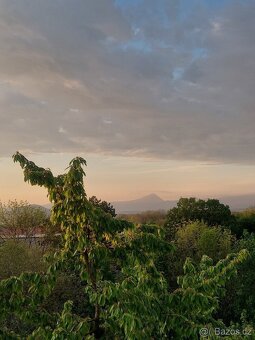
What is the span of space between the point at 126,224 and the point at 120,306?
71.5 inches

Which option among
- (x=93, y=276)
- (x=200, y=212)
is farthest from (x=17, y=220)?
(x=93, y=276)

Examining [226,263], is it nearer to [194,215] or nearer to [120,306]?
[120,306]

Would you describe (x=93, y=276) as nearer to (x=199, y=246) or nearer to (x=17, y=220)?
(x=199, y=246)

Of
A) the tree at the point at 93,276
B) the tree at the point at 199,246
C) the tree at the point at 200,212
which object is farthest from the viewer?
the tree at the point at 200,212

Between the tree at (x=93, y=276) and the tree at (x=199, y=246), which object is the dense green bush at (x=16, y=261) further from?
the tree at (x=93, y=276)

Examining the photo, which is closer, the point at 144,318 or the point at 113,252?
the point at 144,318

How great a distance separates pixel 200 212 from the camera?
52906 mm

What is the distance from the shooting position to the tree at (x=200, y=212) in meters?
52.3

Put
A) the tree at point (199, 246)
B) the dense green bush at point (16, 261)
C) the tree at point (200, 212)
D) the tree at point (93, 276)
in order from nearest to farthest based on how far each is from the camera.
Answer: the tree at point (93, 276), the dense green bush at point (16, 261), the tree at point (199, 246), the tree at point (200, 212)

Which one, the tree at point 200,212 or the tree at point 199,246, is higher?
the tree at point 200,212

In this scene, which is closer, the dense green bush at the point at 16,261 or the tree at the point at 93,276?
the tree at the point at 93,276

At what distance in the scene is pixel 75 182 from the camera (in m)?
8.00

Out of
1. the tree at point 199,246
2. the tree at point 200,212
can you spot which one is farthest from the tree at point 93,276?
the tree at point 200,212

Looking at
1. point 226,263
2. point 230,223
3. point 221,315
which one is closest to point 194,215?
point 230,223
